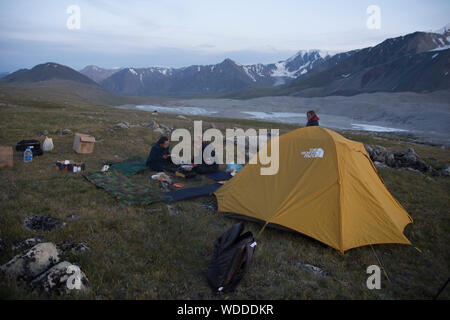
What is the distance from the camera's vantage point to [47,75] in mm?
165375

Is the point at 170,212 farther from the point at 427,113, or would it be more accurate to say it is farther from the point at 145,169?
the point at 427,113

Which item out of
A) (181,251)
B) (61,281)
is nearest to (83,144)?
(181,251)

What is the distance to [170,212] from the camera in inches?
265

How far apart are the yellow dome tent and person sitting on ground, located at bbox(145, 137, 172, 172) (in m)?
A: 4.22

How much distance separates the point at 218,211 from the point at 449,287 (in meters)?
4.68

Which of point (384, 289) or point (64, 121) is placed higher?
point (64, 121)

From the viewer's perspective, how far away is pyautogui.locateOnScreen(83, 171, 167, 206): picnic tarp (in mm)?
7121

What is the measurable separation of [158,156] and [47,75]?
195 meters

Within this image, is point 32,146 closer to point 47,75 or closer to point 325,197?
point 325,197

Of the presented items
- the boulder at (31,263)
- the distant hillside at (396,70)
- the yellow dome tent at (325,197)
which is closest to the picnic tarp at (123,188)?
the yellow dome tent at (325,197)

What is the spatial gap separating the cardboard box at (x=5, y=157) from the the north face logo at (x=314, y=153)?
9.21 metres

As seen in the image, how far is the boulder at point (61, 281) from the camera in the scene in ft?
11.7
